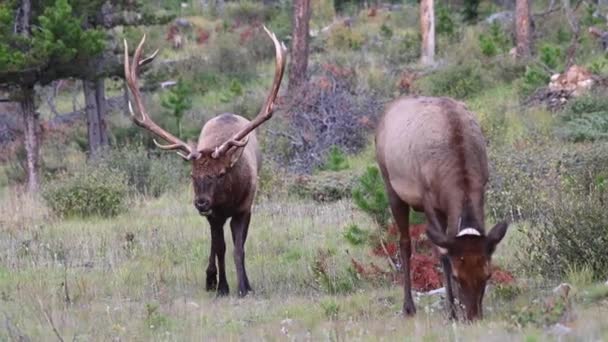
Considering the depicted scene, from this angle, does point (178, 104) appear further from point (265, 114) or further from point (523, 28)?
point (265, 114)

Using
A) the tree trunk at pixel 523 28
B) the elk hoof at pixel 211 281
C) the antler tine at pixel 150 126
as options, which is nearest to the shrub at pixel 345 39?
the tree trunk at pixel 523 28

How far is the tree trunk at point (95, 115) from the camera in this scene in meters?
25.3

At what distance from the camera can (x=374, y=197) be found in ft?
37.9

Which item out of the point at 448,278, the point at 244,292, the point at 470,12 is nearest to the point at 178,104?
the point at 470,12

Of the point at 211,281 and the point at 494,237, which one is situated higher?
the point at 494,237

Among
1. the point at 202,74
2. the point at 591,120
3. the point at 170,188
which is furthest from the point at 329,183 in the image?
the point at 202,74

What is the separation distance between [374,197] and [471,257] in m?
3.80

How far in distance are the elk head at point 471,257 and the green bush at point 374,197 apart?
348 centimetres

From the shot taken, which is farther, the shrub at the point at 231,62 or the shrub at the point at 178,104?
the shrub at the point at 231,62

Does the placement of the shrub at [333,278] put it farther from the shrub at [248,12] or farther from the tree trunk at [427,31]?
the shrub at [248,12]

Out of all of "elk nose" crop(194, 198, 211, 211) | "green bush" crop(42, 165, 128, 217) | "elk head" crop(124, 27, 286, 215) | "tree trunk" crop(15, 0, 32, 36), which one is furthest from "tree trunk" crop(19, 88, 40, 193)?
"elk nose" crop(194, 198, 211, 211)

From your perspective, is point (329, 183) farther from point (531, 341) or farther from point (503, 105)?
point (531, 341)

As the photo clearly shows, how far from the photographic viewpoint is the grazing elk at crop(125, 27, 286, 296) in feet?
35.4

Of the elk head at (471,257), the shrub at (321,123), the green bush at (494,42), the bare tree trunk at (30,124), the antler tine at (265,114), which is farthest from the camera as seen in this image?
the green bush at (494,42)
